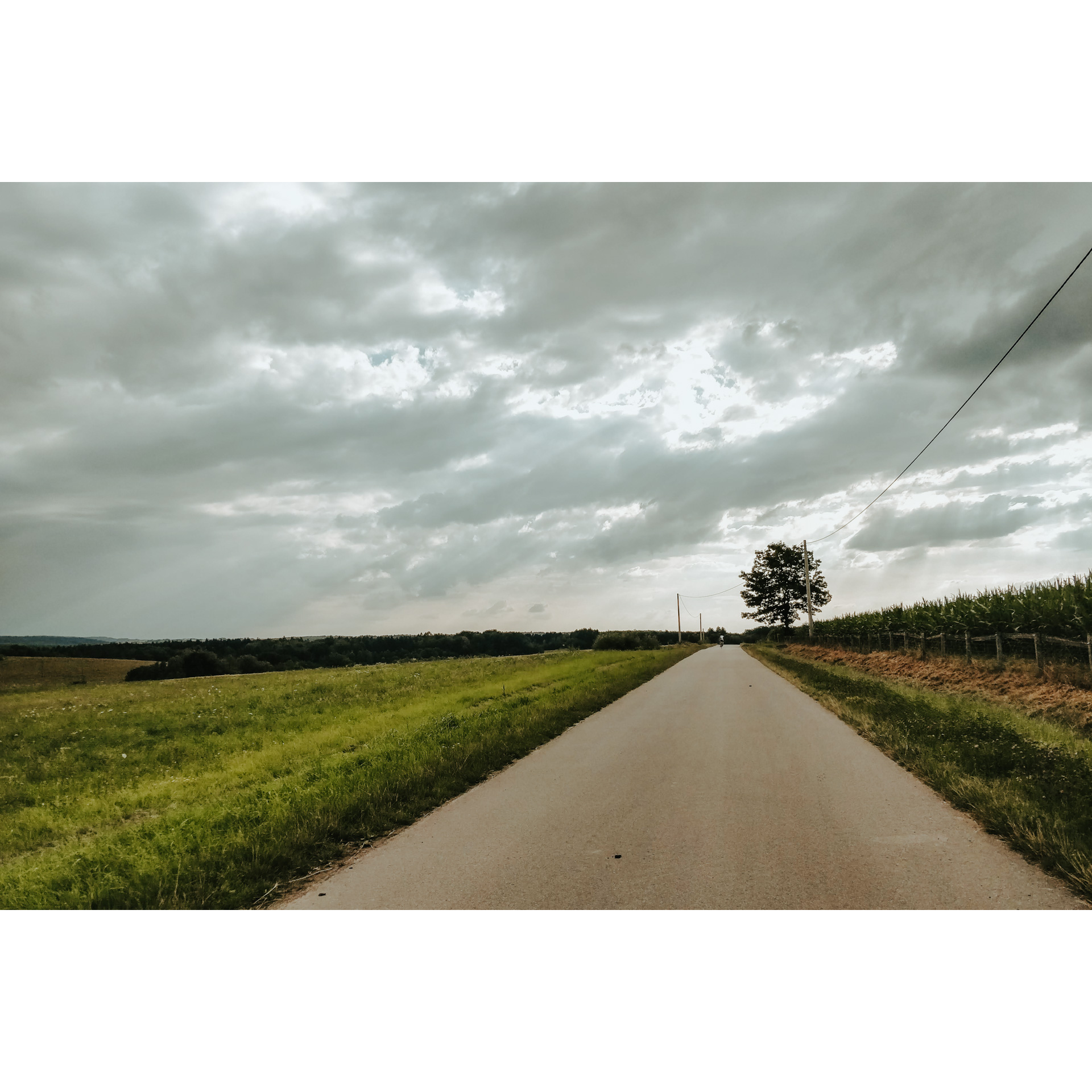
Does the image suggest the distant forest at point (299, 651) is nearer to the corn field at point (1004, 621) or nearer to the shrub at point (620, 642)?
the shrub at point (620, 642)

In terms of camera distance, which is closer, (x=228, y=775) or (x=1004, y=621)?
(x=228, y=775)

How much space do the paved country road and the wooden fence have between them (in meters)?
9.87

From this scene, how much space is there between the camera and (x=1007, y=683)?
16.4 m

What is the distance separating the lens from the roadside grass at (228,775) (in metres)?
5.23

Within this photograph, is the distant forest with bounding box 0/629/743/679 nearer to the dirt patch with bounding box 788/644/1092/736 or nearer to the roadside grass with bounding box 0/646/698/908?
the roadside grass with bounding box 0/646/698/908

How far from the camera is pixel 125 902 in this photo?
465cm

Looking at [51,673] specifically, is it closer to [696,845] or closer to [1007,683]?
[696,845]

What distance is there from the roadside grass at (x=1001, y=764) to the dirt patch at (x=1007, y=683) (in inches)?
18.3

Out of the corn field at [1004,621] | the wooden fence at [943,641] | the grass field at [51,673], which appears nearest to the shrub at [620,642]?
the wooden fence at [943,641]

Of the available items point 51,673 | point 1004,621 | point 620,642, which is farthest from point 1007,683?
point 620,642

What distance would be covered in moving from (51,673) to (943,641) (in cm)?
3666

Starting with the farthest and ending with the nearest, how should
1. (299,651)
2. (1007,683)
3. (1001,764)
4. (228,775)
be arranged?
(299,651) < (1007,683) < (228,775) < (1001,764)

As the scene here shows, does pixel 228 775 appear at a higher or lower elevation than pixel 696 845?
lower

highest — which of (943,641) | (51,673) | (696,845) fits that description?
(943,641)
